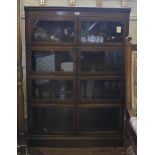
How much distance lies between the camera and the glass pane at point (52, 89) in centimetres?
335

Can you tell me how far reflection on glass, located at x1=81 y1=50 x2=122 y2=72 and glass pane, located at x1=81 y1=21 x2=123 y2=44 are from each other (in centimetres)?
15

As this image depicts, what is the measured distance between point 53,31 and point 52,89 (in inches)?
26.5

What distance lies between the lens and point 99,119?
3457mm

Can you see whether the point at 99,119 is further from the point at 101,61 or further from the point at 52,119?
the point at 101,61

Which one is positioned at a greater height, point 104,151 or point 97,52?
point 97,52

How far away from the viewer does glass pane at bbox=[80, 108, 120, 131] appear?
3.40 m

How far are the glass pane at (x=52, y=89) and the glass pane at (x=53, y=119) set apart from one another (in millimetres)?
151

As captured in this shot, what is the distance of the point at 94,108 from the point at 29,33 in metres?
1.14

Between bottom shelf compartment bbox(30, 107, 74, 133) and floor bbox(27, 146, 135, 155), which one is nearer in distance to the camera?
floor bbox(27, 146, 135, 155)

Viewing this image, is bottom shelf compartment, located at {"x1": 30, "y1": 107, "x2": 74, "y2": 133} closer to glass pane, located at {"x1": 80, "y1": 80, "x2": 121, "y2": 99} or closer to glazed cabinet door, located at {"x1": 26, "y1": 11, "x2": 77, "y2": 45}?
glass pane, located at {"x1": 80, "y1": 80, "x2": 121, "y2": 99}

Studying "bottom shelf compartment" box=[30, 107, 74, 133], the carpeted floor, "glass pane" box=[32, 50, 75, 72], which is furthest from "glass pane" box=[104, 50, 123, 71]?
the carpeted floor
